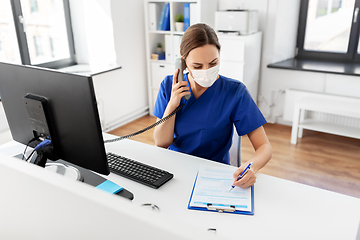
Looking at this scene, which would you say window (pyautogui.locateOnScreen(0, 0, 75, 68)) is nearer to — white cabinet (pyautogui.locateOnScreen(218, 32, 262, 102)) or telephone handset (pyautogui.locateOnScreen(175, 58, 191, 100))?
white cabinet (pyautogui.locateOnScreen(218, 32, 262, 102))

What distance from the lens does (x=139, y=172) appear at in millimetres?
1344

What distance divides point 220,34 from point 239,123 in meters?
2.15

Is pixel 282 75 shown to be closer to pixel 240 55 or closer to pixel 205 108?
pixel 240 55

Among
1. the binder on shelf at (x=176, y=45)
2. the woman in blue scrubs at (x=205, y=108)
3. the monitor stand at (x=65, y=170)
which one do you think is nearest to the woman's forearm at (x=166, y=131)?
the woman in blue scrubs at (x=205, y=108)

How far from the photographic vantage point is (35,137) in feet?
3.97

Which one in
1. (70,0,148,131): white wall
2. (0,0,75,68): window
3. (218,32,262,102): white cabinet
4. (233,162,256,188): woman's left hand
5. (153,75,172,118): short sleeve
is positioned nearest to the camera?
(233,162,256,188): woman's left hand

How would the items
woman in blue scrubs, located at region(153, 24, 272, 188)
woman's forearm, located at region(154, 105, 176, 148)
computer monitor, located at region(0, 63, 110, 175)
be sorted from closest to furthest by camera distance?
computer monitor, located at region(0, 63, 110, 175) → woman in blue scrubs, located at region(153, 24, 272, 188) → woman's forearm, located at region(154, 105, 176, 148)

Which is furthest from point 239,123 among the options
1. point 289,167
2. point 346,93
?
point 346,93

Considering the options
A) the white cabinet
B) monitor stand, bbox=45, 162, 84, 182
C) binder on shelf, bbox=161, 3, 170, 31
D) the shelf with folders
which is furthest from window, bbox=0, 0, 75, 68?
monitor stand, bbox=45, 162, 84, 182

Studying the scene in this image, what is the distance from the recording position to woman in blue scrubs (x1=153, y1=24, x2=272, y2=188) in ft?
4.80

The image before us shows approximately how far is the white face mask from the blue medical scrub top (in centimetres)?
7

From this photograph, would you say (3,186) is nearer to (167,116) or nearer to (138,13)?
(167,116)

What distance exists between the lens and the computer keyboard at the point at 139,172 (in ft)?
4.20

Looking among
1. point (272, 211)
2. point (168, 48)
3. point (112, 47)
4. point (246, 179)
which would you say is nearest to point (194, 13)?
point (168, 48)
